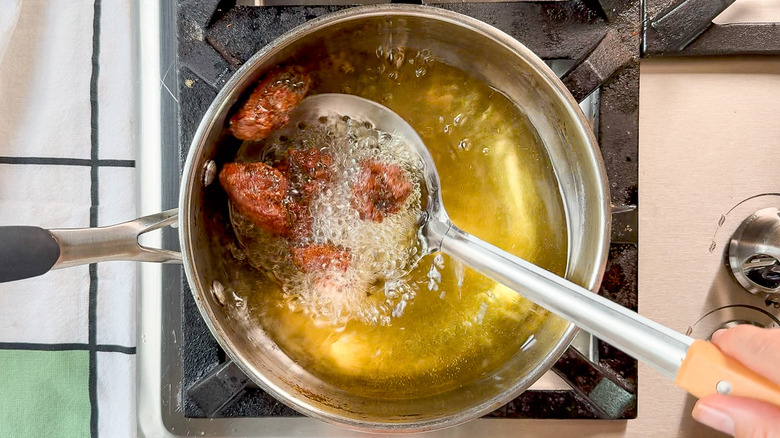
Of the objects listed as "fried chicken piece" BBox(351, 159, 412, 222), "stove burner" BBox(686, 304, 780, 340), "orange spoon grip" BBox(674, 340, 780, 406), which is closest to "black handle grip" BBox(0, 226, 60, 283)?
"fried chicken piece" BBox(351, 159, 412, 222)

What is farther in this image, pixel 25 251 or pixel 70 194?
pixel 70 194

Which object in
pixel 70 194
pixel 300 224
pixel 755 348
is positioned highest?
pixel 755 348

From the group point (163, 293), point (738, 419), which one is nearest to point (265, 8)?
point (163, 293)

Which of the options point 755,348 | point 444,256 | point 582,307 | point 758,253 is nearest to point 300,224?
point 444,256

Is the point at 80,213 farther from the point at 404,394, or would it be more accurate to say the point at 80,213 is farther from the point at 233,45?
the point at 404,394

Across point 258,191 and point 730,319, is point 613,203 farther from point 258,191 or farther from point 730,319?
point 258,191

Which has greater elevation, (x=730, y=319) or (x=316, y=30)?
(x=316, y=30)
